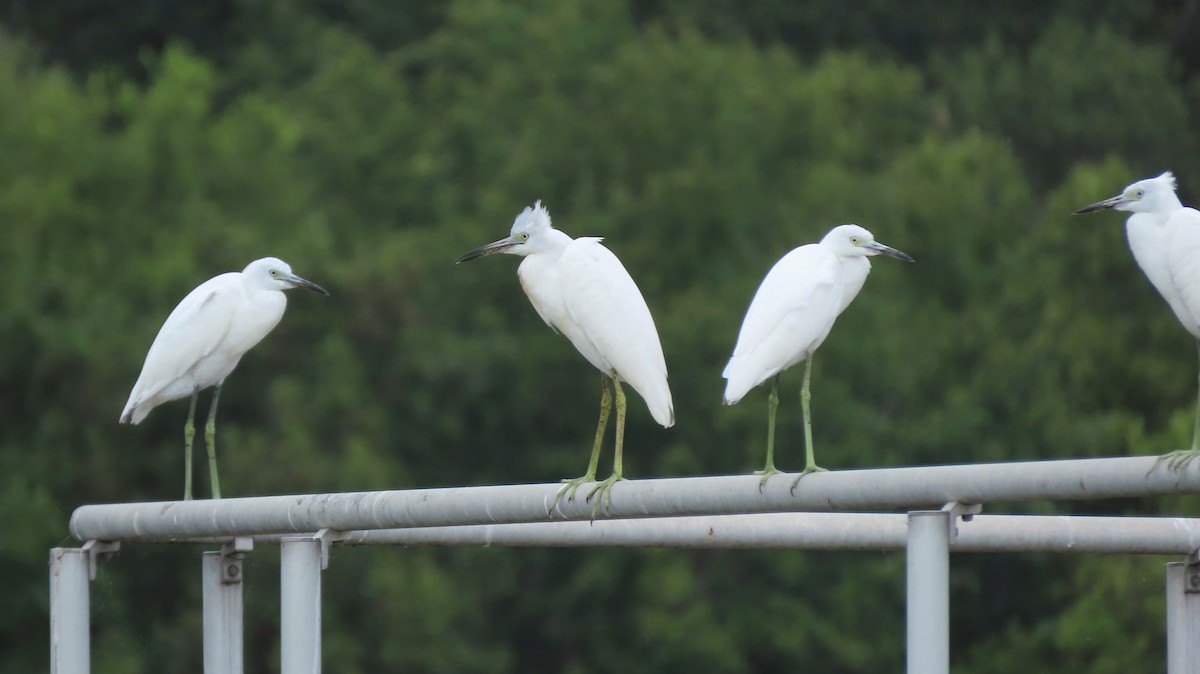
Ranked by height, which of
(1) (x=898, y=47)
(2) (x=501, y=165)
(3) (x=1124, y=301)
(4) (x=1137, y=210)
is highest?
(1) (x=898, y=47)

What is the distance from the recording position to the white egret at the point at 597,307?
809cm

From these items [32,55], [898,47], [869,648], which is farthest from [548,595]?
[898,47]

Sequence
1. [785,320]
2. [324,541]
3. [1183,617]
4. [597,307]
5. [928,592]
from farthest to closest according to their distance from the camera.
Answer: [597,307] → [785,320] → [324,541] → [1183,617] → [928,592]

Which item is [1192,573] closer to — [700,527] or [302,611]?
[700,527]

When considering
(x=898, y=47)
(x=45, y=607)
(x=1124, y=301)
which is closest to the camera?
(x=45, y=607)

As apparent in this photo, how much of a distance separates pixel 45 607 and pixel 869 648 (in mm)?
9761

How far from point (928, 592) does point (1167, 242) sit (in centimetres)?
248

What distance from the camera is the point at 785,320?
8.08 m

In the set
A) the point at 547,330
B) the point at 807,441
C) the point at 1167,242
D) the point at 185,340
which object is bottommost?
the point at 807,441

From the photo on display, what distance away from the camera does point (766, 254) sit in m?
28.0

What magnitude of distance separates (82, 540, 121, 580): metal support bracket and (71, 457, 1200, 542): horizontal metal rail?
5 centimetres

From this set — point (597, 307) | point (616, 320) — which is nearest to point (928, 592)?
point (616, 320)

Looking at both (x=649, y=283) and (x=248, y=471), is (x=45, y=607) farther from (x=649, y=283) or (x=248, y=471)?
(x=649, y=283)

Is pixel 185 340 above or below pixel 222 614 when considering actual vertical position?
above
